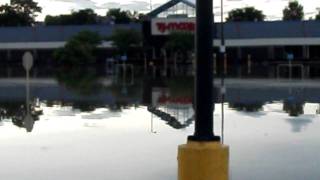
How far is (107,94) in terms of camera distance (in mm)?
31734

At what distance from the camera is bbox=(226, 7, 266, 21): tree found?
423 ft

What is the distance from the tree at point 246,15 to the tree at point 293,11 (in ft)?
25.3

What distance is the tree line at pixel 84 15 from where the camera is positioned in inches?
5098

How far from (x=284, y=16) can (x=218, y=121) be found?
12032 centimetres

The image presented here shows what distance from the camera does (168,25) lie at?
81.9 meters

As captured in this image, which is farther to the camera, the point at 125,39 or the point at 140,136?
the point at 125,39

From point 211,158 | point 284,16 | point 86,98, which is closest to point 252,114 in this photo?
point 86,98

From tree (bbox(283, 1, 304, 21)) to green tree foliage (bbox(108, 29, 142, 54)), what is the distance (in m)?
60.3

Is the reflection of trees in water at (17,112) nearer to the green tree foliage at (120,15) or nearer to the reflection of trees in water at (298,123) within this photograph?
the reflection of trees in water at (298,123)

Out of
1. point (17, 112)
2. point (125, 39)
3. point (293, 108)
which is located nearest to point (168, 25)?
point (125, 39)

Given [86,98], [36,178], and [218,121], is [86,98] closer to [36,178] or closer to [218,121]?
[218,121]

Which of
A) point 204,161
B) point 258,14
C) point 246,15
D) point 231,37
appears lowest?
point 231,37

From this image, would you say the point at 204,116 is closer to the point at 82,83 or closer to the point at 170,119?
the point at 170,119

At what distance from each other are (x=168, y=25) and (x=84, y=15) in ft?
192
